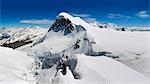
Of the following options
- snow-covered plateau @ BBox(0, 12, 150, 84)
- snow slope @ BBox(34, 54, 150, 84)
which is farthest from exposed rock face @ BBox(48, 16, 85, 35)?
snow slope @ BBox(34, 54, 150, 84)

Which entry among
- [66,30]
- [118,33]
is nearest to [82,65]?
[118,33]

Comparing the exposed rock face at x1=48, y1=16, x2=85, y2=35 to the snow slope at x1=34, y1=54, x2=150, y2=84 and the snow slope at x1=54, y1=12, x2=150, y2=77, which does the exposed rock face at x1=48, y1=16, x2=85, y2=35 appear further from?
the snow slope at x1=34, y1=54, x2=150, y2=84

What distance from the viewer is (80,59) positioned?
5534cm

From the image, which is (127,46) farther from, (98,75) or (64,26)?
(64,26)

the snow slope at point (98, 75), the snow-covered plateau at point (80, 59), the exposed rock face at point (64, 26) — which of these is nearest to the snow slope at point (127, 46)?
the snow-covered plateau at point (80, 59)

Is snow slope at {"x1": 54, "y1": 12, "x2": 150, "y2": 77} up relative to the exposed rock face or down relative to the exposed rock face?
down

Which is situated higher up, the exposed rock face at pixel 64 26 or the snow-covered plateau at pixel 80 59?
the exposed rock face at pixel 64 26

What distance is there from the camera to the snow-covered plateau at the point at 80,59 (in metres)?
41.3

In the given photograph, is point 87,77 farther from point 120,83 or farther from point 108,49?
point 108,49

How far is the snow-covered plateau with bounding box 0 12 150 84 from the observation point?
41312mm

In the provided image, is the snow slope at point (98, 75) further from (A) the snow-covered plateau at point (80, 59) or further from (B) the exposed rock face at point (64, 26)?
(B) the exposed rock face at point (64, 26)

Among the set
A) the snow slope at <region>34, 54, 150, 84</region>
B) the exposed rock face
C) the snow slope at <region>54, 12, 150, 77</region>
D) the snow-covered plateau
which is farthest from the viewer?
the exposed rock face

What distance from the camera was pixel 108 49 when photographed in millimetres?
74312

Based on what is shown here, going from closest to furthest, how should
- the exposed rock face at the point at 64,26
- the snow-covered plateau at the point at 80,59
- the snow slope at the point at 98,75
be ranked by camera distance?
1. the snow slope at the point at 98,75
2. the snow-covered plateau at the point at 80,59
3. the exposed rock face at the point at 64,26
